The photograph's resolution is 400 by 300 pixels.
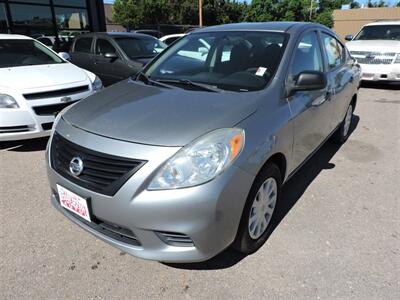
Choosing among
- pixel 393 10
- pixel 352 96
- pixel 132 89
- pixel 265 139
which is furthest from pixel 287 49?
pixel 393 10

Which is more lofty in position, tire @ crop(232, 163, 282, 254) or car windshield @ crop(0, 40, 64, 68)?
car windshield @ crop(0, 40, 64, 68)

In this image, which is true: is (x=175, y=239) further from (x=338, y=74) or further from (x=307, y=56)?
(x=338, y=74)

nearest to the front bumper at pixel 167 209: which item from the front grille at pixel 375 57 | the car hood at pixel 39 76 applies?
the car hood at pixel 39 76

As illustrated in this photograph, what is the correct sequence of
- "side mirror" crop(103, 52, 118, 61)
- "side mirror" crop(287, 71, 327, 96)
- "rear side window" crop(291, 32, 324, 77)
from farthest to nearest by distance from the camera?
"side mirror" crop(103, 52, 118, 61)
"rear side window" crop(291, 32, 324, 77)
"side mirror" crop(287, 71, 327, 96)

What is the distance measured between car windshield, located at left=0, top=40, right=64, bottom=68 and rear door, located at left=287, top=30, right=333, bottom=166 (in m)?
4.15

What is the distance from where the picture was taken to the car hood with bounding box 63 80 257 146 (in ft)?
6.64

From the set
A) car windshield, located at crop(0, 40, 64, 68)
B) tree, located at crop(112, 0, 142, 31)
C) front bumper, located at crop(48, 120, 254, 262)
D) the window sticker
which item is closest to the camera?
front bumper, located at crop(48, 120, 254, 262)

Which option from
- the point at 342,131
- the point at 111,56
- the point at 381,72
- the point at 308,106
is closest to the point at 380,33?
the point at 381,72

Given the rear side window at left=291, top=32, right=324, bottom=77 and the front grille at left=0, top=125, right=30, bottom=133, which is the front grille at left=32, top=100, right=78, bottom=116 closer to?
the front grille at left=0, top=125, right=30, bottom=133

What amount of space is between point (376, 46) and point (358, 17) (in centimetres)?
2664

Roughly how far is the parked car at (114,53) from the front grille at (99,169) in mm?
4532

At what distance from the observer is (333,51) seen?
3.95 m

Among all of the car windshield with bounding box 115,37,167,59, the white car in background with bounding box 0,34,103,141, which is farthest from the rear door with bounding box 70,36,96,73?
the white car in background with bounding box 0,34,103,141

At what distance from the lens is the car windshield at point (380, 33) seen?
935 cm
